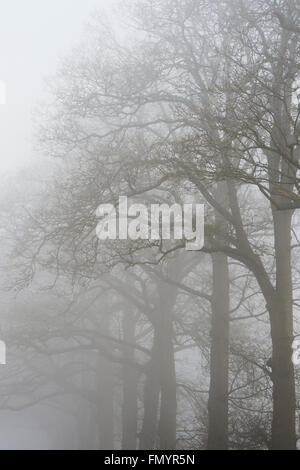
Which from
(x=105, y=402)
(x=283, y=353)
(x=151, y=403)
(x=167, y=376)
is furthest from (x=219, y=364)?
(x=105, y=402)

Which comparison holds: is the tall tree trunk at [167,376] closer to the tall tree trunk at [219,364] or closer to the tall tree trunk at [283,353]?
the tall tree trunk at [219,364]

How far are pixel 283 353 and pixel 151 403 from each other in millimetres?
9417

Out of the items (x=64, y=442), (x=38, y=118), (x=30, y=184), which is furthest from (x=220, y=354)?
(x=64, y=442)

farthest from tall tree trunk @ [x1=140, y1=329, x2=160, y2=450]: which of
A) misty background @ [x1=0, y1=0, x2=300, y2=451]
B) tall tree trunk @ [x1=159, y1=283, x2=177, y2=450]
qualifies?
tall tree trunk @ [x1=159, y1=283, x2=177, y2=450]

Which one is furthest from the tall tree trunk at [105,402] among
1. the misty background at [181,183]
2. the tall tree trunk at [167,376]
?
the tall tree trunk at [167,376]

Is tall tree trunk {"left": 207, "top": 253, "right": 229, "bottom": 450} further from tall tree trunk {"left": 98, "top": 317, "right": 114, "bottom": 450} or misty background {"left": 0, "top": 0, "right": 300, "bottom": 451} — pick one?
tall tree trunk {"left": 98, "top": 317, "right": 114, "bottom": 450}

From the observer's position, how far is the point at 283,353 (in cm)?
1007

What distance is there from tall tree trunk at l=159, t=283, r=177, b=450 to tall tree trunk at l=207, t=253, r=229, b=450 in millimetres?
4355

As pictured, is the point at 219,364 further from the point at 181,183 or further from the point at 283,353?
the point at 181,183

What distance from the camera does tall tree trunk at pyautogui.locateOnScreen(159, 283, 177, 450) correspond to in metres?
17.1

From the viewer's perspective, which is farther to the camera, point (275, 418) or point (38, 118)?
point (38, 118)

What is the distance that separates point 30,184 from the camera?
23.2 m
